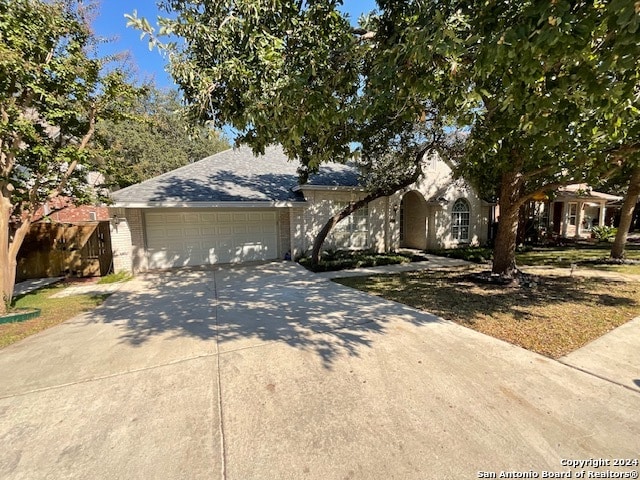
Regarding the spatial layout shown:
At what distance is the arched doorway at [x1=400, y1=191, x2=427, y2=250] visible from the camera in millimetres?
15273

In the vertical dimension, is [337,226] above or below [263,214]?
below

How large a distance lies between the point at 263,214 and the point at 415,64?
31.3 ft

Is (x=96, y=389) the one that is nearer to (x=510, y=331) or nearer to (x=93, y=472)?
(x=93, y=472)

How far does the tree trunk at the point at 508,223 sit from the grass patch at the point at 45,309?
1006 centimetres

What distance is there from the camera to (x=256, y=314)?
5680 millimetres

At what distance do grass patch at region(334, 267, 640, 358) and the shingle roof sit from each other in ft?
18.1

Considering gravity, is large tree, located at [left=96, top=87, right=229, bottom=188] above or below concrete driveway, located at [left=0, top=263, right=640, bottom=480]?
above

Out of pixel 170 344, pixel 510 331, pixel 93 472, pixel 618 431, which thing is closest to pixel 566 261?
pixel 510 331

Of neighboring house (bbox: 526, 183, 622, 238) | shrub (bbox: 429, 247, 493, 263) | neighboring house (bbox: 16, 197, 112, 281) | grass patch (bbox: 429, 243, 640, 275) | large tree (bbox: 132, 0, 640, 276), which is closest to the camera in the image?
large tree (bbox: 132, 0, 640, 276)

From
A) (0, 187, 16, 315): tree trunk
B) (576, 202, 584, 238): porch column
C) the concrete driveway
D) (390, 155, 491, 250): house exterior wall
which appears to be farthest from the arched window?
(0, 187, 16, 315): tree trunk

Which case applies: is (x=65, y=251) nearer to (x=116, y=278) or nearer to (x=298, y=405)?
(x=116, y=278)

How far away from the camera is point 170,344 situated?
4.33 metres

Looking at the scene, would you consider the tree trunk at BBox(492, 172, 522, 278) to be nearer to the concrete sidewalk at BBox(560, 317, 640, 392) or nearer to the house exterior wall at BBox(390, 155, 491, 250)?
the concrete sidewalk at BBox(560, 317, 640, 392)

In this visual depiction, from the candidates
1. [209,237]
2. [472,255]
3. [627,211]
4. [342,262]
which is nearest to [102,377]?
[342,262]
